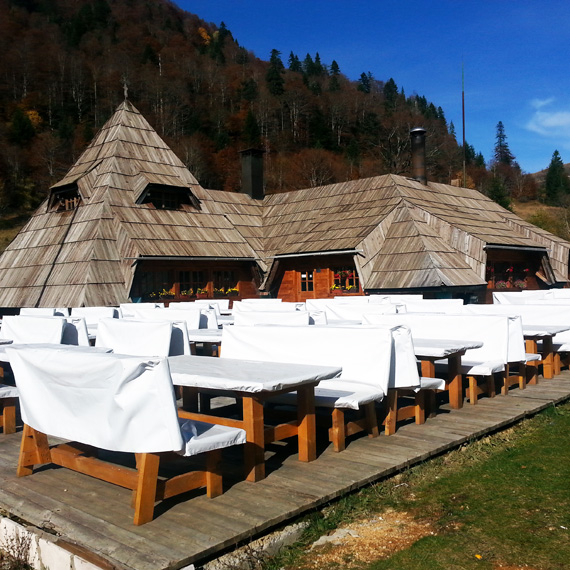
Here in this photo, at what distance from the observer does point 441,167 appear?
2486 inches

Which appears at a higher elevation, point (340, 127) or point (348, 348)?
point (340, 127)

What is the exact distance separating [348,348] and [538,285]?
21.6 metres

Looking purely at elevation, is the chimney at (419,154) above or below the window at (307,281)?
above

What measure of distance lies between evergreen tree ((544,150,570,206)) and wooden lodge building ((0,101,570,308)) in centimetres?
5871

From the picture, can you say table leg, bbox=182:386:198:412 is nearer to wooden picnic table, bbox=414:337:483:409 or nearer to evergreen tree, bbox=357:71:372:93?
wooden picnic table, bbox=414:337:483:409

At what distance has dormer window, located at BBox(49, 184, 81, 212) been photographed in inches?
823

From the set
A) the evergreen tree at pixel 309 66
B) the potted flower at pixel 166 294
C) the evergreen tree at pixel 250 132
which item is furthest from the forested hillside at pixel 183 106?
the potted flower at pixel 166 294

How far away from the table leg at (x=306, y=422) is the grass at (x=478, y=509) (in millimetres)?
632

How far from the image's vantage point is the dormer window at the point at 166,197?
67.4ft

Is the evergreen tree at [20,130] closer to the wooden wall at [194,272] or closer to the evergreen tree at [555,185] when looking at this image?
the wooden wall at [194,272]

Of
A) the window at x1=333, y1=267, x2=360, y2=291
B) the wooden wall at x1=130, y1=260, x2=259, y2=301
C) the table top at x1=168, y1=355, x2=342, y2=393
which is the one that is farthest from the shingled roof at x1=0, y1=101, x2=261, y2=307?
the table top at x1=168, y1=355, x2=342, y2=393

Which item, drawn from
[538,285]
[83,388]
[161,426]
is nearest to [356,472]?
[161,426]

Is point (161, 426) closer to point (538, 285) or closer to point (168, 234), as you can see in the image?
point (168, 234)

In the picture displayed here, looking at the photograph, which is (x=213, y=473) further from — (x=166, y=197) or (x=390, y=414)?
(x=166, y=197)
